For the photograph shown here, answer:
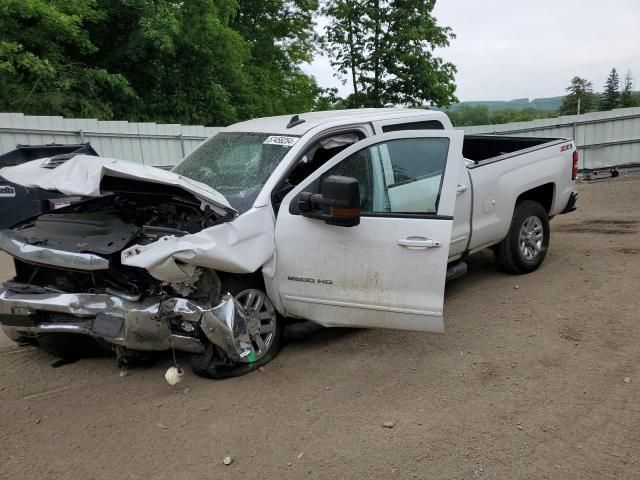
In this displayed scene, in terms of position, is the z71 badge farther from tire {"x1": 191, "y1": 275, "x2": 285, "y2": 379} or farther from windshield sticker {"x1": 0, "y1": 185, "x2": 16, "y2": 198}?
windshield sticker {"x1": 0, "y1": 185, "x2": 16, "y2": 198}

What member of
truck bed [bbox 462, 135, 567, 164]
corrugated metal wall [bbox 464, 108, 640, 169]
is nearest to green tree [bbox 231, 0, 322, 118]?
corrugated metal wall [bbox 464, 108, 640, 169]

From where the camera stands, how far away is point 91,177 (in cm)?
337

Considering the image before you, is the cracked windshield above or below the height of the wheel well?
above

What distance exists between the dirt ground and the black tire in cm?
10

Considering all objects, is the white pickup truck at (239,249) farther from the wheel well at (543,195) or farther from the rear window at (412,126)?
the wheel well at (543,195)

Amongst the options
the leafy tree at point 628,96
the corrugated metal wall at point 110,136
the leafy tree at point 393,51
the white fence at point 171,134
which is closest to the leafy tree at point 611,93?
the leafy tree at point 628,96

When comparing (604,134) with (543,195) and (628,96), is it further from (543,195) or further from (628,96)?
(628,96)

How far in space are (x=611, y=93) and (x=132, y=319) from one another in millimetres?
51319

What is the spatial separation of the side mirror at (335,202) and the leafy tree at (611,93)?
154 ft

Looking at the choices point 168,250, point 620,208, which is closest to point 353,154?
point 168,250

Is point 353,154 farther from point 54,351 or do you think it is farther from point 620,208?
point 620,208

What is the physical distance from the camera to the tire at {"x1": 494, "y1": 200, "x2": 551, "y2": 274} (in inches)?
232

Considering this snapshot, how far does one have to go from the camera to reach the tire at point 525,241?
5887mm

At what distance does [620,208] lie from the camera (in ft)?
32.5
